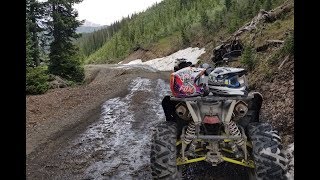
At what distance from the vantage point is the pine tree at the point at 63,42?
92.0 ft

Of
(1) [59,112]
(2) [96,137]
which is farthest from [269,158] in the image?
(1) [59,112]

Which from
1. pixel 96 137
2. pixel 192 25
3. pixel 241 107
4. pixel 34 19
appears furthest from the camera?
pixel 192 25

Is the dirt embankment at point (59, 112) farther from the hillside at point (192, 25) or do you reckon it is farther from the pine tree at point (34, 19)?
the hillside at point (192, 25)

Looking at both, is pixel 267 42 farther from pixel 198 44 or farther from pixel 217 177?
pixel 198 44

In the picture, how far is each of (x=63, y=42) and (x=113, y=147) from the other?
807 inches

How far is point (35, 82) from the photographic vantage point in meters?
21.1

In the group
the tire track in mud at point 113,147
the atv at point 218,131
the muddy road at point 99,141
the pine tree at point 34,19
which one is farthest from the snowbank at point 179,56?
the atv at point 218,131

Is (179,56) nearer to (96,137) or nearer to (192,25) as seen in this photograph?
(192,25)

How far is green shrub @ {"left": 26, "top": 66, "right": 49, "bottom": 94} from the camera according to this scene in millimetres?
20378
